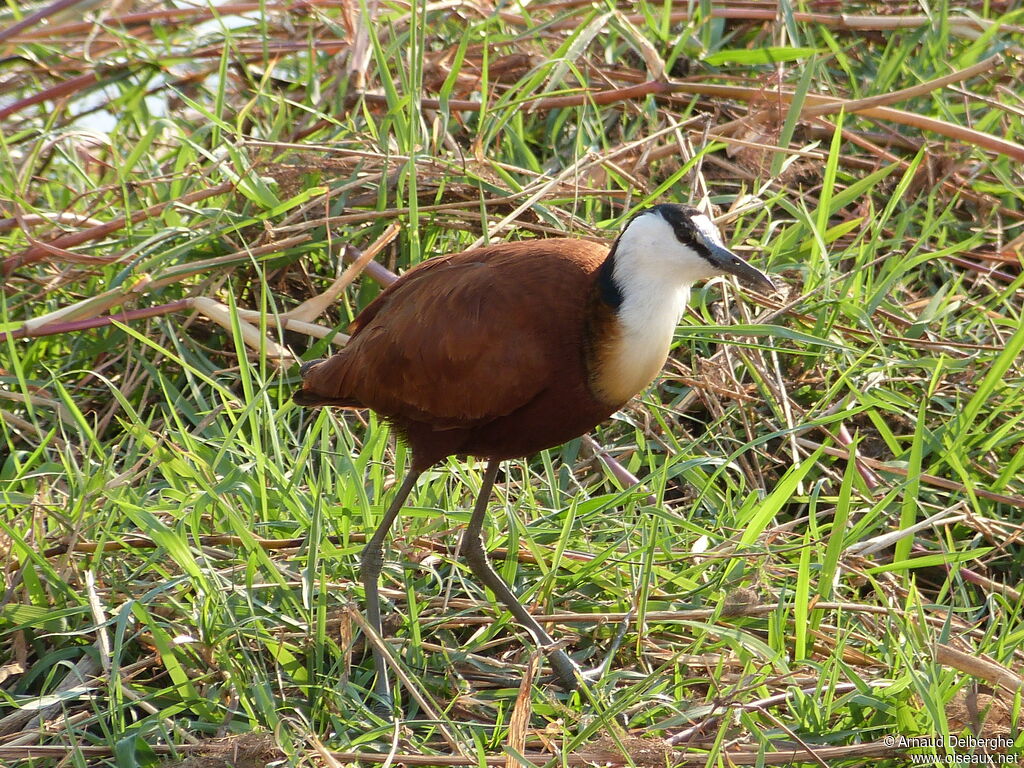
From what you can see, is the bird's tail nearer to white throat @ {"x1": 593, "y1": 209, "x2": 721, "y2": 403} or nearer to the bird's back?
the bird's back

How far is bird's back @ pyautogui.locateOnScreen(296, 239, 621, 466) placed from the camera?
2.96 metres

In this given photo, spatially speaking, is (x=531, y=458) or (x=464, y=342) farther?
(x=531, y=458)

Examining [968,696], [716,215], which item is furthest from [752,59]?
[968,696]

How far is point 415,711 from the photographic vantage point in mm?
2979

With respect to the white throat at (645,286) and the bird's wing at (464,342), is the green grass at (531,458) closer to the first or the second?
the bird's wing at (464,342)

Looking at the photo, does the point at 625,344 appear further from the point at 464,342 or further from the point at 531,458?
the point at 531,458

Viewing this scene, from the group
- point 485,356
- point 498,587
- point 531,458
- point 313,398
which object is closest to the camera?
point 485,356

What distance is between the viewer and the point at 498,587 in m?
3.18

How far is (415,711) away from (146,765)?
25.2 inches

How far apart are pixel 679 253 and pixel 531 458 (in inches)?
46.3

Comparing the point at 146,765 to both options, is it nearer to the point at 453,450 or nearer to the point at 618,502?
the point at 453,450

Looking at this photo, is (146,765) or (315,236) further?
(315,236)

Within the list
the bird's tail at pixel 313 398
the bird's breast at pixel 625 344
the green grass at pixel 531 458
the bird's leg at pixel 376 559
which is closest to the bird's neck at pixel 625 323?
the bird's breast at pixel 625 344

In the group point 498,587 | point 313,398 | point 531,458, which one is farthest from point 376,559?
point 531,458
